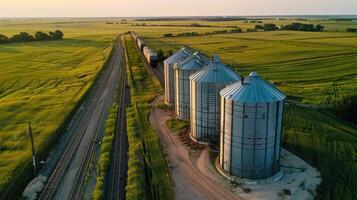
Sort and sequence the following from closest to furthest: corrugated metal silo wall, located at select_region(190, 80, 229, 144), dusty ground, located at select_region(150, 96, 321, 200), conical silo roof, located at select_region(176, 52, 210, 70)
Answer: dusty ground, located at select_region(150, 96, 321, 200) → corrugated metal silo wall, located at select_region(190, 80, 229, 144) → conical silo roof, located at select_region(176, 52, 210, 70)

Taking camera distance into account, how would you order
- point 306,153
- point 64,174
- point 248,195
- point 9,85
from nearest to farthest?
point 248,195 < point 64,174 < point 306,153 < point 9,85

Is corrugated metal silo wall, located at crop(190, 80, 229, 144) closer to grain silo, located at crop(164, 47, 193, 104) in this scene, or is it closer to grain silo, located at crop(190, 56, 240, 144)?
grain silo, located at crop(190, 56, 240, 144)

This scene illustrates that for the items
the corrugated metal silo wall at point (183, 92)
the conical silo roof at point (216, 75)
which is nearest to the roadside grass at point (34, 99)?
the corrugated metal silo wall at point (183, 92)

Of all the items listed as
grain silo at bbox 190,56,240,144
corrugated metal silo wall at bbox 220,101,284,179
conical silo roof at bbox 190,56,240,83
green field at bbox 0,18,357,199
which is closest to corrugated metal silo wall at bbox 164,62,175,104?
green field at bbox 0,18,357,199

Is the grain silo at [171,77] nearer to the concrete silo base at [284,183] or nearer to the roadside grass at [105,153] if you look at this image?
the roadside grass at [105,153]

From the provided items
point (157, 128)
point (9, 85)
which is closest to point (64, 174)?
point (157, 128)

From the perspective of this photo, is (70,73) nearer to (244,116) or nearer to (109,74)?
(109,74)
